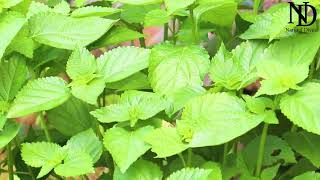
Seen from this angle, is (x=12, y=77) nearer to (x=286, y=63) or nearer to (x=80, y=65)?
(x=80, y=65)

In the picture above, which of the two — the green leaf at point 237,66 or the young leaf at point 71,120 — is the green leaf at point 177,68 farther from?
the young leaf at point 71,120

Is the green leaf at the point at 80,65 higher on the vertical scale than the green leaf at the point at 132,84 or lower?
higher

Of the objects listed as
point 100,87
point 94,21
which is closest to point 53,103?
point 100,87

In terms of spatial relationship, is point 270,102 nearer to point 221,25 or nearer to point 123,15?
point 221,25

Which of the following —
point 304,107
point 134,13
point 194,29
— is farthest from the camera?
point 134,13


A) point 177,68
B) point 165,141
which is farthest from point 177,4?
point 165,141

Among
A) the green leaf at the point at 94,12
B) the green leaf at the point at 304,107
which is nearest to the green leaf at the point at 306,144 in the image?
the green leaf at the point at 304,107
